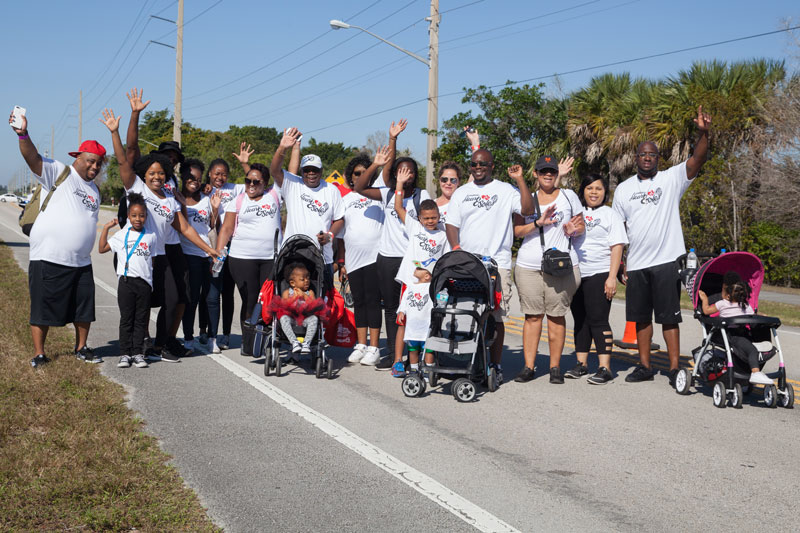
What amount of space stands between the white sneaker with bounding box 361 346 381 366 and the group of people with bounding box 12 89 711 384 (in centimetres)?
1

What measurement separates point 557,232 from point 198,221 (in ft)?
13.6

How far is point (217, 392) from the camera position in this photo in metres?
7.21

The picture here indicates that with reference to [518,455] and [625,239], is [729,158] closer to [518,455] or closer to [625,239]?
[625,239]

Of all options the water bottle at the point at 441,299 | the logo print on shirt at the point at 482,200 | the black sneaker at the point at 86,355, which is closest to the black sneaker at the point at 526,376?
the water bottle at the point at 441,299

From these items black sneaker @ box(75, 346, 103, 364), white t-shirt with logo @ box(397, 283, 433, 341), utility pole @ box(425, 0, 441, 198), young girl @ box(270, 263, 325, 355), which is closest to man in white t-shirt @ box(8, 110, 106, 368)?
black sneaker @ box(75, 346, 103, 364)

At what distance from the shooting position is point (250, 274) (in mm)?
8953

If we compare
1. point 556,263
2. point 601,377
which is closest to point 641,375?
point 601,377

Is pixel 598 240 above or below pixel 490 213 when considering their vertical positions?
below

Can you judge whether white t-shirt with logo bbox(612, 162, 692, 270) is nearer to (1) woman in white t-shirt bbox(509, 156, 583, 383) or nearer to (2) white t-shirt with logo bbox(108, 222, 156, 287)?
(1) woman in white t-shirt bbox(509, 156, 583, 383)

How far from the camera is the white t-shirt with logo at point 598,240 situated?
8.17 metres

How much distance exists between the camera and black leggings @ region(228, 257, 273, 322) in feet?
29.4

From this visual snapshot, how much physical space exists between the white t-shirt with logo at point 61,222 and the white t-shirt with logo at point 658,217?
5.63m

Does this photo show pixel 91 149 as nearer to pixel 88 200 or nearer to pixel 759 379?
pixel 88 200

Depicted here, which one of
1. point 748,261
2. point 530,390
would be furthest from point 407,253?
point 748,261
